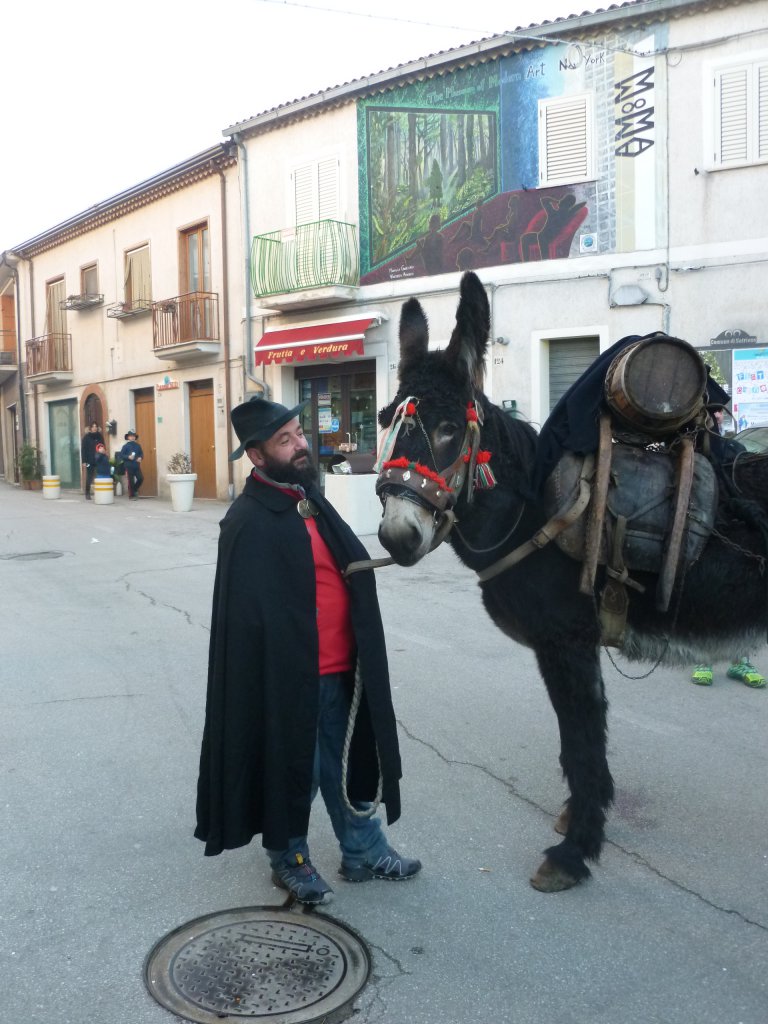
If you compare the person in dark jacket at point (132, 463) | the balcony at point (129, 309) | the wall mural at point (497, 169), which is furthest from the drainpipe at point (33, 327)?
the wall mural at point (497, 169)

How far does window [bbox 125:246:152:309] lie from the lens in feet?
76.8

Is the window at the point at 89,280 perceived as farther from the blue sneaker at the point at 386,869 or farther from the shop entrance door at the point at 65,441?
the blue sneaker at the point at 386,869

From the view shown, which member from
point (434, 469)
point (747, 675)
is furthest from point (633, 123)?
point (434, 469)

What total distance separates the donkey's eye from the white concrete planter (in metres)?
16.3

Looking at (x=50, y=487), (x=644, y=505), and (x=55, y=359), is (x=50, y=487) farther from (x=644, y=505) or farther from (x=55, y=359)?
(x=644, y=505)

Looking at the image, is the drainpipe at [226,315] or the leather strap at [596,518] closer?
the leather strap at [596,518]

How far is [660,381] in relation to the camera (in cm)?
330

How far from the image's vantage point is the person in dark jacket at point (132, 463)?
22.2 meters

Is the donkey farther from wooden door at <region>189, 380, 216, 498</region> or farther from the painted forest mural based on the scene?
wooden door at <region>189, 380, 216, 498</region>

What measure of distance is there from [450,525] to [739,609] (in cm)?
117

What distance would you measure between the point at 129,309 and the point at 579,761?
2271 centimetres

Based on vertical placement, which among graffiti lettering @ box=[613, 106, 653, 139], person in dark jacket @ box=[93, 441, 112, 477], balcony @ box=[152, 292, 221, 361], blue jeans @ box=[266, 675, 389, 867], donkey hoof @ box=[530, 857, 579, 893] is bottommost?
donkey hoof @ box=[530, 857, 579, 893]

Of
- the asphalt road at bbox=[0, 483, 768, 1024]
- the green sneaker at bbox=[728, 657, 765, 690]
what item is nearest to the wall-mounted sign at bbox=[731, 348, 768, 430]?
the green sneaker at bbox=[728, 657, 765, 690]

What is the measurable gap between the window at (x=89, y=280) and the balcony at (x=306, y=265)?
349 inches
